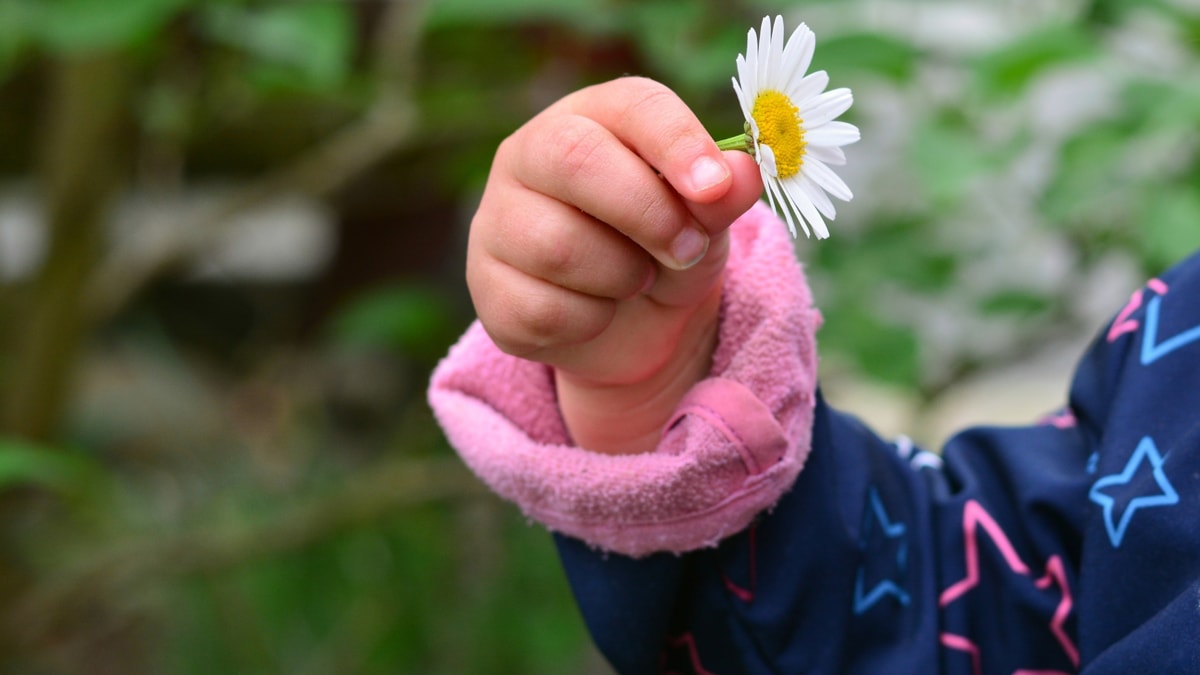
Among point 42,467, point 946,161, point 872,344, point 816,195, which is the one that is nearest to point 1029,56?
point 946,161

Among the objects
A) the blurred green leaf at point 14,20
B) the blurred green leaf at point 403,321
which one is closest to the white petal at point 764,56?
the blurred green leaf at point 14,20

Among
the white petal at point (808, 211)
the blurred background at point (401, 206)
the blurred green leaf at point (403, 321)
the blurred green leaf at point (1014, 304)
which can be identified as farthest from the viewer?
the blurred green leaf at point (403, 321)

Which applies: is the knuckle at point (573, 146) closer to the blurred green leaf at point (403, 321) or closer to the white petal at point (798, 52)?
the white petal at point (798, 52)

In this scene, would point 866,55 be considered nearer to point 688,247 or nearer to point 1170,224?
point 1170,224

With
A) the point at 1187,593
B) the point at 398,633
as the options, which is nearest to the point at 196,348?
the point at 398,633

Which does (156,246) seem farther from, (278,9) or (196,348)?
(196,348)
